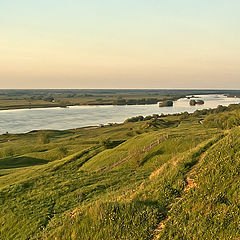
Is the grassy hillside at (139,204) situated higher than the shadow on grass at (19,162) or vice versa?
the grassy hillside at (139,204)

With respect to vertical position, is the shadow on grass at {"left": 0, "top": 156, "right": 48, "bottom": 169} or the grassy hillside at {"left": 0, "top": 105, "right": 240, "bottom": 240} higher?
the grassy hillside at {"left": 0, "top": 105, "right": 240, "bottom": 240}

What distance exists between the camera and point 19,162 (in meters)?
50.4

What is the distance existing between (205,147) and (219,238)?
11039mm

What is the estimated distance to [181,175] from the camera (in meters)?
13.5

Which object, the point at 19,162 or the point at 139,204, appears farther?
the point at 19,162

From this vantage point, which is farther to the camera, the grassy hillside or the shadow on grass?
the shadow on grass

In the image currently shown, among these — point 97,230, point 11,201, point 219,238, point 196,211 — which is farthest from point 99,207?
point 11,201

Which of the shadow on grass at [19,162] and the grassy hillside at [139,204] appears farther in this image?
the shadow on grass at [19,162]

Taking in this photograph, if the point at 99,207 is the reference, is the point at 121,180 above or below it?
below

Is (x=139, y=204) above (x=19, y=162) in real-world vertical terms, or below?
above

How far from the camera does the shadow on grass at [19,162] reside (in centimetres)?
4775

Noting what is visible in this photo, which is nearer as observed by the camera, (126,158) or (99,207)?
(99,207)

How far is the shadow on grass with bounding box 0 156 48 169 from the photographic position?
4775 cm

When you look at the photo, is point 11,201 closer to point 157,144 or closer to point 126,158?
point 126,158
